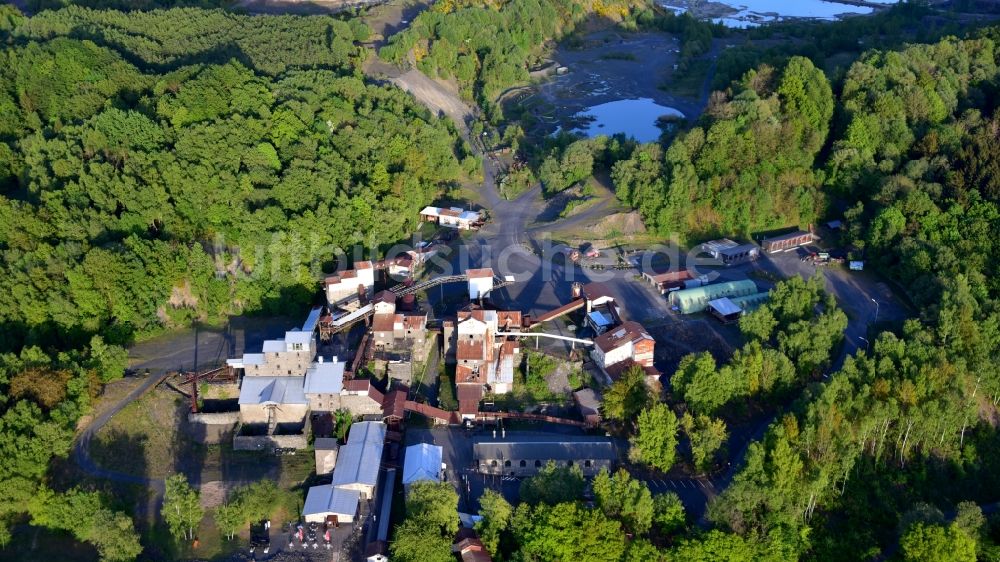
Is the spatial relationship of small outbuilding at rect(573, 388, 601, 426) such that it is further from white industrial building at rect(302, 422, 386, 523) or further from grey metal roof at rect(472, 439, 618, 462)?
white industrial building at rect(302, 422, 386, 523)

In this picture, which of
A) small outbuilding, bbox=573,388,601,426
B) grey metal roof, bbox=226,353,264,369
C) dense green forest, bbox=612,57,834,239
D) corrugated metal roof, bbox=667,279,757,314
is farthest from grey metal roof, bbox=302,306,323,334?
dense green forest, bbox=612,57,834,239

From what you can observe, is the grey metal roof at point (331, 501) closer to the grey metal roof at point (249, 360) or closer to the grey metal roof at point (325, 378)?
the grey metal roof at point (325, 378)

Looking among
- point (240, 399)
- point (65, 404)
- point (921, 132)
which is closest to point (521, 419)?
point (240, 399)

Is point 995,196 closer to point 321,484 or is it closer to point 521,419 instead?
point 521,419

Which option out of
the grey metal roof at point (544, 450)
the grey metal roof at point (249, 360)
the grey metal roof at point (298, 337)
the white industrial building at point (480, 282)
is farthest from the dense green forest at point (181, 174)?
the grey metal roof at point (544, 450)

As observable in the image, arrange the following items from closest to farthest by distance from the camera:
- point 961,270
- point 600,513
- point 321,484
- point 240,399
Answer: point 600,513 → point 321,484 → point 240,399 → point 961,270

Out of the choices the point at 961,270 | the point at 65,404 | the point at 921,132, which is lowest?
the point at 65,404
